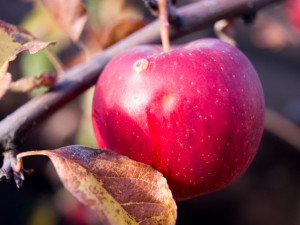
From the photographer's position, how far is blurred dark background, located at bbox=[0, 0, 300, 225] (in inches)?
77.7

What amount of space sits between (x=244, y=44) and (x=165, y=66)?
1.91m

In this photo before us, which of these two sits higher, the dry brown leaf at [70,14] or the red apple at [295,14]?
the dry brown leaf at [70,14]

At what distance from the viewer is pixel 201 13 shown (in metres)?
0.88

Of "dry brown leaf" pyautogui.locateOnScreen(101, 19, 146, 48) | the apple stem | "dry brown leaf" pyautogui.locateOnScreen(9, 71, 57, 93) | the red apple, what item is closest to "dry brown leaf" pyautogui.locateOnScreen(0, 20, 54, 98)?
"dry brown leaf" pyautogui.locateOnScreen(9, 71, 57, 93)

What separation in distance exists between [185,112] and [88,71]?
0.78 ft

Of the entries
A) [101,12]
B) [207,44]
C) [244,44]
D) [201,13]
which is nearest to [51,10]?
[201,13]

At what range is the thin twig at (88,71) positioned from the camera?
65cm

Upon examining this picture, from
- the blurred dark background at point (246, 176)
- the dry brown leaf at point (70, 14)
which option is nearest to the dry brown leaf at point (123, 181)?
the dry brown leaf at point (70, 14)

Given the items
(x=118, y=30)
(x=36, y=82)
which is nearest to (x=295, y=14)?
(x=118, y=30)

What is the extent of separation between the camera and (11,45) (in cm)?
63

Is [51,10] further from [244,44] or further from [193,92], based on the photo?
[244,44]

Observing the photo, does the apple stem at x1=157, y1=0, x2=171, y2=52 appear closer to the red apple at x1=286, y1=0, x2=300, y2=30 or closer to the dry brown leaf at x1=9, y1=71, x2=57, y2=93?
the dry brown leaf at x1=9, y1=71, x2=57, y2=93

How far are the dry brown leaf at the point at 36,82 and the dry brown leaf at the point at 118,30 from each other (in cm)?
26

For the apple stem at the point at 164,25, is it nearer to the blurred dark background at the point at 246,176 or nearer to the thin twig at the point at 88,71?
the thin twig at the point at 88,71
